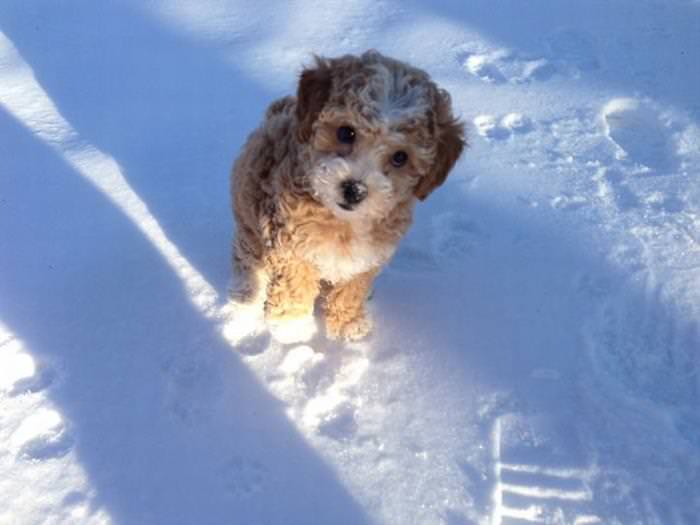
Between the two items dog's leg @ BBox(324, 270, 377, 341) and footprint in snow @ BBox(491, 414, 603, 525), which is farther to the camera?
dog's leg @ BBox(324, 270, 377, 341)

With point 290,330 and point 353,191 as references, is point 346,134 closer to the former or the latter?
point 353,191

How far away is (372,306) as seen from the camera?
3930mm

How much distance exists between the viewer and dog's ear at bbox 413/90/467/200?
2.76 meters

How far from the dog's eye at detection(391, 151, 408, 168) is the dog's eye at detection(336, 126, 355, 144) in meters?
0.21

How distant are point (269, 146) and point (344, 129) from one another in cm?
65

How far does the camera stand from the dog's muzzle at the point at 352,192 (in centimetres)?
266

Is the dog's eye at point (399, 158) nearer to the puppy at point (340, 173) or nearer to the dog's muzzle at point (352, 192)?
the puppy at point (340, 173)

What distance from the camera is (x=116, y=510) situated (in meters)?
3.03

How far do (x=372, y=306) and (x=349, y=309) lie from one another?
1.19 feet

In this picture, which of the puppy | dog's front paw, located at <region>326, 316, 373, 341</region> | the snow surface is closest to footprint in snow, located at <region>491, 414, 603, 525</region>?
the snow surface

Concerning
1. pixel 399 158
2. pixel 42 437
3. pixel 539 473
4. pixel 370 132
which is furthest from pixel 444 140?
pixel 42 437

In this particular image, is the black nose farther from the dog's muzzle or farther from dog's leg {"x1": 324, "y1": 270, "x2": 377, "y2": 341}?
dog's leg {"x1": 324, "y1": 270, "x2": 377, "y2": 341}

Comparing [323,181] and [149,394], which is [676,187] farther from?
[149,394]

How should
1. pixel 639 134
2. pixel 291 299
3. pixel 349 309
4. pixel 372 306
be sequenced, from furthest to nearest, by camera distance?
pixel 639 134
pixel 372 306
pixel 349 309
pixel 291 299
